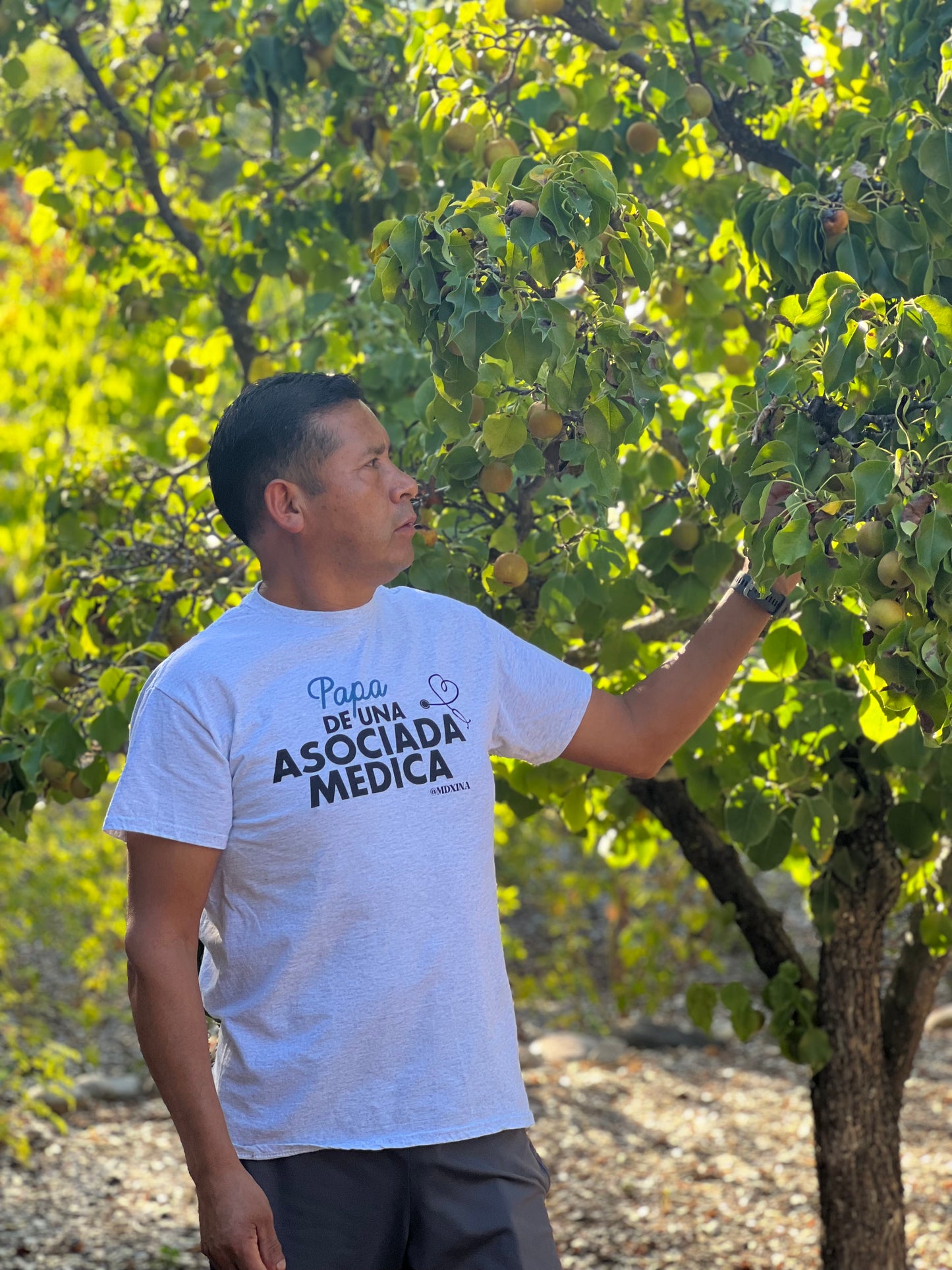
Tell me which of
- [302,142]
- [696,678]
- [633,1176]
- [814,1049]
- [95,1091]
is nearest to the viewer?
[696,678]

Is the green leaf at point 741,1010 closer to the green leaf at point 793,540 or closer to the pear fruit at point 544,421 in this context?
the pear fruit at point 544,421

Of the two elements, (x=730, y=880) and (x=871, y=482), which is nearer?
(x=871, y=482)

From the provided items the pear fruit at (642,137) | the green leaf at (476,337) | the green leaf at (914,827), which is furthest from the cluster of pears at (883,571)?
the pear fruit at (642,137)

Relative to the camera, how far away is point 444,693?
198 cm

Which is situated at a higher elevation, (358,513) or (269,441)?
(269,441)

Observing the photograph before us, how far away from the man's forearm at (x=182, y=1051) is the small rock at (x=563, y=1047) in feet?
15.8

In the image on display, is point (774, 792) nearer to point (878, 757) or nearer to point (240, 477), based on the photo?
point (878, 757)

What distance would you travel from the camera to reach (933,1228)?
4.21m

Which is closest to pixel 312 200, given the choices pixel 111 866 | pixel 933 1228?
pixel 933 1228

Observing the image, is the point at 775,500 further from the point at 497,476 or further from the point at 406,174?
the point at 406,174

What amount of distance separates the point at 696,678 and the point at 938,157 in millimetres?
859

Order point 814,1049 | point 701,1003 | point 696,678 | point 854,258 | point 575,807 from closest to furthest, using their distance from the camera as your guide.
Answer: point 696,678 → point 854,258 → point 575,807 → point 814,1049 → point 701,1003

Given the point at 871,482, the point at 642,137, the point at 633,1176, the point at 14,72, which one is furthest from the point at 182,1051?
the point at 633,1176

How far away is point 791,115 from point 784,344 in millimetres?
1099
